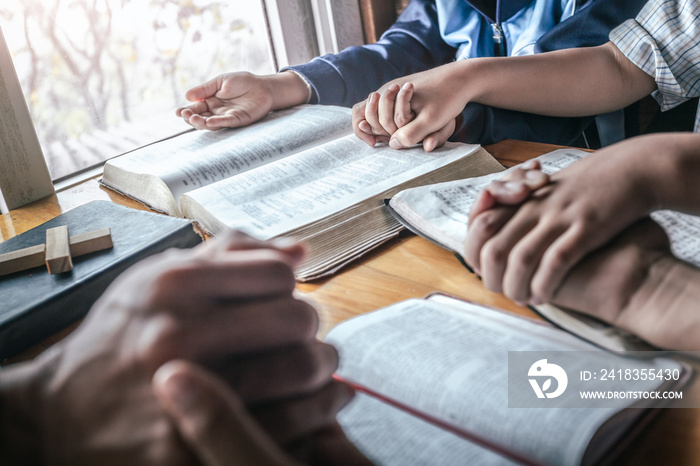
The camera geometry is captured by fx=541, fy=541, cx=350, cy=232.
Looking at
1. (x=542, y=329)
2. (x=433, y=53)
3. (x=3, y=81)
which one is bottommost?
(x=542, y=329)

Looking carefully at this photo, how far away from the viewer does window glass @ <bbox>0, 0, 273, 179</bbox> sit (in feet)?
3.22

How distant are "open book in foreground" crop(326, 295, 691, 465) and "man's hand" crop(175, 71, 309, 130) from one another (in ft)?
2.09

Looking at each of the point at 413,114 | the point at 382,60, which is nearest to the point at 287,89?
the point at 382,60

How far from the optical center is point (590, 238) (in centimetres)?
38

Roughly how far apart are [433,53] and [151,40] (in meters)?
0.61

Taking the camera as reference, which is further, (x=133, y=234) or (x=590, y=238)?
(x=133, y=234)

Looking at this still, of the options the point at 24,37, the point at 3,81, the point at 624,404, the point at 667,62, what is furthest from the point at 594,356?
the point at 24,37

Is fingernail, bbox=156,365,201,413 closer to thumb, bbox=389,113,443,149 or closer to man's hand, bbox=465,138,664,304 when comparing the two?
man's hand, bbox=465,138,664,304

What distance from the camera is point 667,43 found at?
0.79 meters

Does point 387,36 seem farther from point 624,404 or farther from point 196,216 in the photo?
point 624,404

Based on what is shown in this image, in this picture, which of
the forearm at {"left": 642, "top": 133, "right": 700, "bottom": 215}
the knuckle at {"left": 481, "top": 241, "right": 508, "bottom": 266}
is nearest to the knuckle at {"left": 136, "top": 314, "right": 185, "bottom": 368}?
the knuckle at {"left": 481, "top": 241, "right": 508, "bottom": 266}

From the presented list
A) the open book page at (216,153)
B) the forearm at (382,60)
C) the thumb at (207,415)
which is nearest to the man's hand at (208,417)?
the thumb at (207,415)

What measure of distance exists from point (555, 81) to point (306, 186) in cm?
44

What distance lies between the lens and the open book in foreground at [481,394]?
0.30 m
